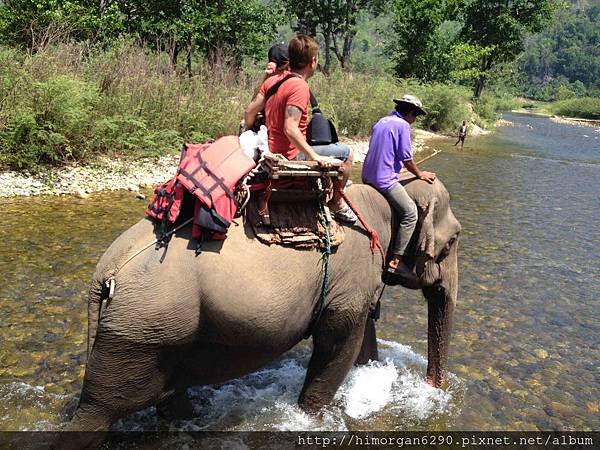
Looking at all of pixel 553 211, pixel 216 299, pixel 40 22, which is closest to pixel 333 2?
pixel 40 22

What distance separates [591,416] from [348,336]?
102 inches

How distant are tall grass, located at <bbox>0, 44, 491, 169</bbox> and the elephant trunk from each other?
823 centimetres

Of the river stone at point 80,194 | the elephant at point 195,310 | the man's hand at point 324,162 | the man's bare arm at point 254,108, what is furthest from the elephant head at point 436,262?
the river stone at point 80,194

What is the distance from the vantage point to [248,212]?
3506 millimetres

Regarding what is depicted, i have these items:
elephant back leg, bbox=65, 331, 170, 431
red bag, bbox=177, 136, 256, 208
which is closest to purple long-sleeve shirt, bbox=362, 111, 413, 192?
red bag, bbox=177, 136, 256, 208

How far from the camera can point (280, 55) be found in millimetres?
4012

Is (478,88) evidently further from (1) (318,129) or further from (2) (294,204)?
(2) (294,204)

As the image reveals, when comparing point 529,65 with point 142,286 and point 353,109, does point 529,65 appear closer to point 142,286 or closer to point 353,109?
point 353,109

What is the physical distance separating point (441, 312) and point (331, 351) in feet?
4.12

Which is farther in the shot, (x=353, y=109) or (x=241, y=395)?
(x=353, y=109)

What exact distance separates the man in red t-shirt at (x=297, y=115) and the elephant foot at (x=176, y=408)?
71.6 inches

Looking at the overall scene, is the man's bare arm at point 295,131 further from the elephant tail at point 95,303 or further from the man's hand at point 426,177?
the elephant tail at point 95,303

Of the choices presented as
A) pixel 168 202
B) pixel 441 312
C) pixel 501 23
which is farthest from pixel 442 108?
pixel 168 202

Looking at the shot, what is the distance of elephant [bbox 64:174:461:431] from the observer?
10.0ft
